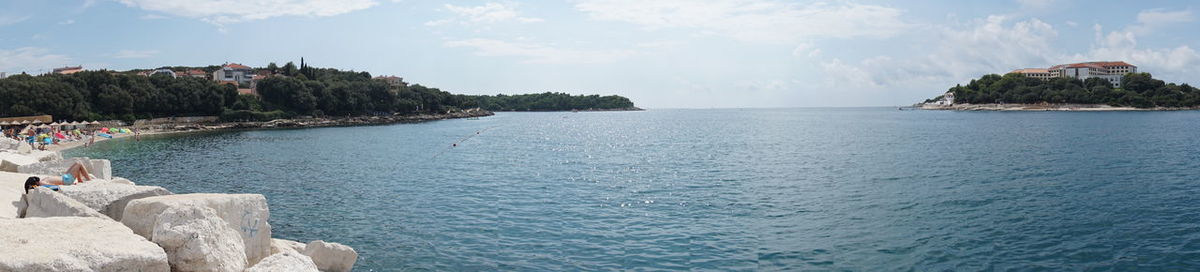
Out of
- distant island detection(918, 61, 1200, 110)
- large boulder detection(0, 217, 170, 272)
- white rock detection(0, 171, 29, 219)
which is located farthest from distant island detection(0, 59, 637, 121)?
distant island detection(918, 61, 1200, 110)

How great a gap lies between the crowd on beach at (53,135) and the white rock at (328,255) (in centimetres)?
4816

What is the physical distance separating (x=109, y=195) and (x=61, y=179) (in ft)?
21.1

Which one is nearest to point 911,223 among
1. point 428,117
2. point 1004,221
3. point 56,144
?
point 1004,221

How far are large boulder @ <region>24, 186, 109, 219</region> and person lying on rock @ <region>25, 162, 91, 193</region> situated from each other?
386 centimetres

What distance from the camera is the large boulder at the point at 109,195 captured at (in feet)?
36.5

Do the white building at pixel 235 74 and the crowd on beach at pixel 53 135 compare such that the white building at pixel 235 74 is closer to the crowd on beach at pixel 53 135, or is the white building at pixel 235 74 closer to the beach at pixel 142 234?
the crowd on beach at pixel 53 135

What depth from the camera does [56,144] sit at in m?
55.0

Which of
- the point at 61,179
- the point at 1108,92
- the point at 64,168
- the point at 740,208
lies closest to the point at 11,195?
the point at 61,179

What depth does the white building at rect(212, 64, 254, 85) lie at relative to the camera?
14030cm

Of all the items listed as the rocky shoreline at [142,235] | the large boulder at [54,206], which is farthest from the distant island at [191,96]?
the large boulder at [54,206]

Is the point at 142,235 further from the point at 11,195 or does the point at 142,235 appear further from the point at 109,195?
the point at 11,195

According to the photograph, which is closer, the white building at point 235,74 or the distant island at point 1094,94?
the white building at point 235,74

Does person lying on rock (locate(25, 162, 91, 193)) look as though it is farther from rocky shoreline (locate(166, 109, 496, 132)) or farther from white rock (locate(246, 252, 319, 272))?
rocky shoreline (locate(166, 109, 496, 132))

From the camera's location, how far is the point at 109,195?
37.5ft
